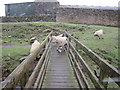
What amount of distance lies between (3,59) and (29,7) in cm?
1826

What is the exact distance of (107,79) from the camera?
6.06 ft

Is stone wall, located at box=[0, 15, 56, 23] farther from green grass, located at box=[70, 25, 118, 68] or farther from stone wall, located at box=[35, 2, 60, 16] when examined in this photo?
green grass, located at box=[70, 25, 118, 68]

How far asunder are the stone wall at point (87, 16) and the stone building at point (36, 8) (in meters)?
2.00

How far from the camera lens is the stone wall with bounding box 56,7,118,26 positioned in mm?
20438

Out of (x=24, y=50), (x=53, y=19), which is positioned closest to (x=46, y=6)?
(x=53, y=19)

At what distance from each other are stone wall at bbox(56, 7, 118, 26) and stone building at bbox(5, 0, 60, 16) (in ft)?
6.55

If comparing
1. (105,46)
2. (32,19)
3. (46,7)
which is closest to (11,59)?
(105,46)

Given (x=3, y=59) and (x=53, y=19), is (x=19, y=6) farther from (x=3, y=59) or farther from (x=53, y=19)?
(x=3, y=59)

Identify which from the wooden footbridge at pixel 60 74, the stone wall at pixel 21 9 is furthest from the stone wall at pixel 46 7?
the wooden footbridge at pixel 60 74

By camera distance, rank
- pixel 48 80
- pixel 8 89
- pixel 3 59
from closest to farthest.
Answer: pixel 8 89 < pixel 48 80 < pixel 3 59

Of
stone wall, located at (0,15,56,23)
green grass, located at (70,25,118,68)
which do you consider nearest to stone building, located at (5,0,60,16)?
stone wall, located at (0,15,56,23)

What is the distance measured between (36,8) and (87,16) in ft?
25.5

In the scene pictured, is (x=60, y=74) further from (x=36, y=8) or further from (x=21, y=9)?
(x=21, y=9)

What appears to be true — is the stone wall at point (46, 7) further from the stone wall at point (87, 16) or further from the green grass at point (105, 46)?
the green grass at point (105, 46)
